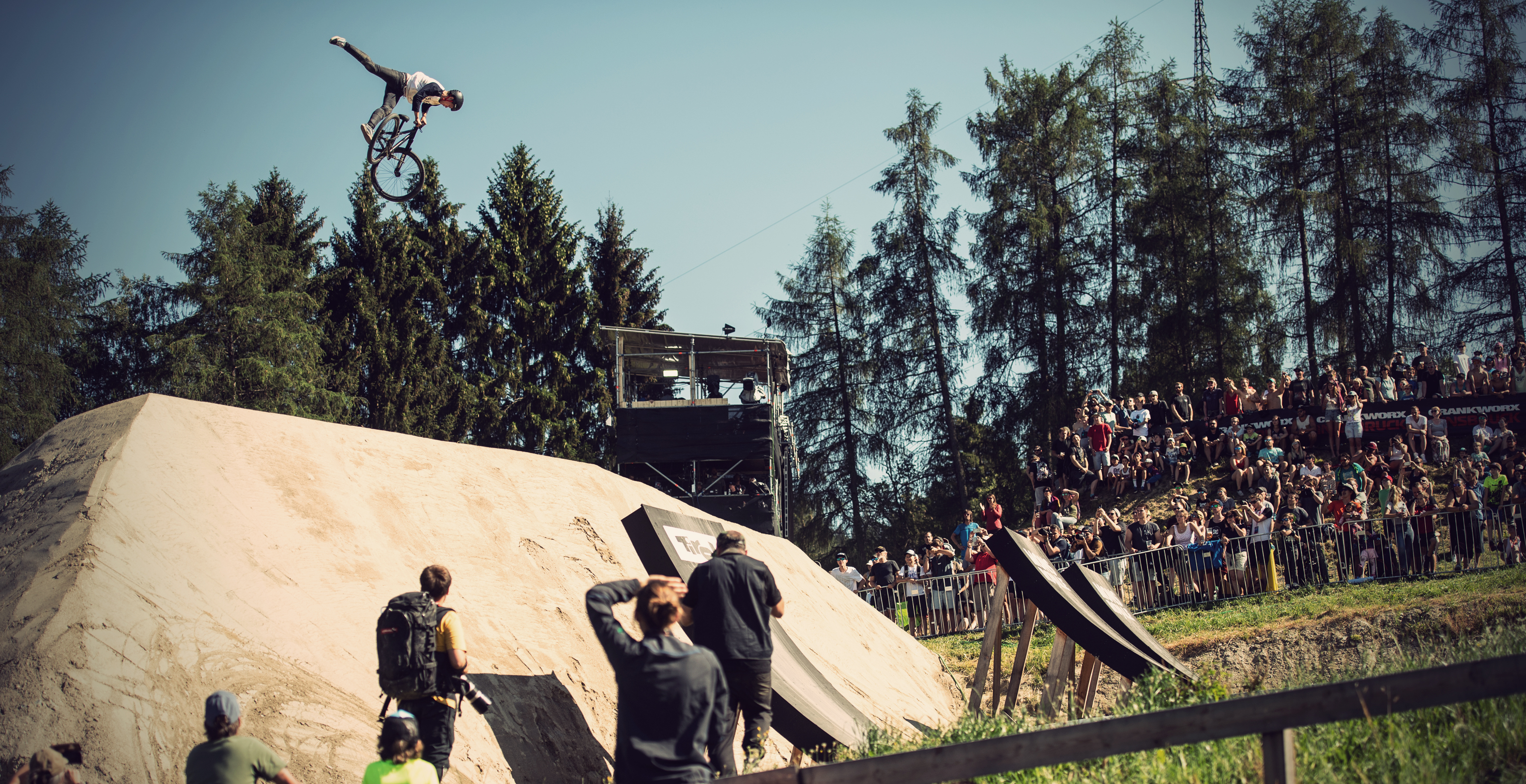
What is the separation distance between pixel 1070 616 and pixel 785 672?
2.54 m

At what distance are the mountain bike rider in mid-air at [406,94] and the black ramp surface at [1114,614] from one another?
972 centimetres

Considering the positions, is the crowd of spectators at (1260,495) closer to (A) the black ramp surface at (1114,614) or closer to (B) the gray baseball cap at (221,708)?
(A) the black ramp surface at (1114,614)

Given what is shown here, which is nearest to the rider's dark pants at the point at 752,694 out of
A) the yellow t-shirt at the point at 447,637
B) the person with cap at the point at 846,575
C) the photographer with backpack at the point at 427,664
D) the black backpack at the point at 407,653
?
the photographer with backpack at the point at 427,664

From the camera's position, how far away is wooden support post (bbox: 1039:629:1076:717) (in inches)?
329

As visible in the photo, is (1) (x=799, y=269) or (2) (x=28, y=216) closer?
(2) (x=28, y=216)

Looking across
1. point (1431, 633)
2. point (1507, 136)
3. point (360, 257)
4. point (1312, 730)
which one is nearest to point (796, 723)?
point (1312, 730)

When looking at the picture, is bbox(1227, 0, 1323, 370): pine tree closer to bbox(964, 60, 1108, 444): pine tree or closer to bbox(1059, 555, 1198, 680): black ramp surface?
bbox(964, 60, 1108, 444): pine tree

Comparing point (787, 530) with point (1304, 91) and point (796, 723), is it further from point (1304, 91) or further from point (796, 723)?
point (796, 723)

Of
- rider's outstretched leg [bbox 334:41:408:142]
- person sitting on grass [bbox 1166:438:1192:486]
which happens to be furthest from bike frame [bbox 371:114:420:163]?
person sitting on grass [bbox 1166:438:1192:486]

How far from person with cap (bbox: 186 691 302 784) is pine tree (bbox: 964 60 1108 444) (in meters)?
28.9

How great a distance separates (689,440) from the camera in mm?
21250

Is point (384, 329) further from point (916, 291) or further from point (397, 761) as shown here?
point (397, 761)

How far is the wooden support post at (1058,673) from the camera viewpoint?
836 centimetres

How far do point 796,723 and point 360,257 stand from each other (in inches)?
1227
